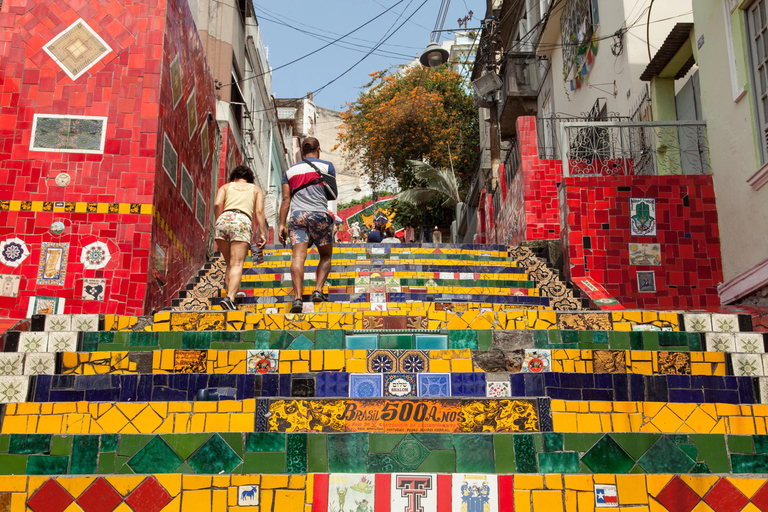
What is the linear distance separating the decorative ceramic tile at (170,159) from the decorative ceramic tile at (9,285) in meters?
1.98

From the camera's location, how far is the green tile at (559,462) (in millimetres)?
3471

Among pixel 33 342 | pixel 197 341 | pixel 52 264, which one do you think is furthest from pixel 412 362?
pixel 52 264

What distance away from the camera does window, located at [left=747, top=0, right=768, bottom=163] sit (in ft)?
24.1

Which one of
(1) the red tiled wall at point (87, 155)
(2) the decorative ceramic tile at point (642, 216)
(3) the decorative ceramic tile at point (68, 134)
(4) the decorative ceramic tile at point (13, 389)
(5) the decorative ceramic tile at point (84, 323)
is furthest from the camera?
(2) the decorative ceramic tile at point (642, 216)

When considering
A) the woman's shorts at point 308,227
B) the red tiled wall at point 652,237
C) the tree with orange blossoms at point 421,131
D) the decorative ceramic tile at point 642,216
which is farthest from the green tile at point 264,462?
the tree with orange blossoms at point 421,131

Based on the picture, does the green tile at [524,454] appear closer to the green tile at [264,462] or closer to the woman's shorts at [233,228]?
the green tile at [264,462]

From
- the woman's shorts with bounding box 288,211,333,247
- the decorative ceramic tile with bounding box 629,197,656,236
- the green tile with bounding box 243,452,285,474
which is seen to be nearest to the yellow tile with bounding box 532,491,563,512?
the green tile with bounding box 243,452,285,474

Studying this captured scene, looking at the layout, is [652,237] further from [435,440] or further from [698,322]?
[435,440]

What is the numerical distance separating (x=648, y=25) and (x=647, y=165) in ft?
9.19

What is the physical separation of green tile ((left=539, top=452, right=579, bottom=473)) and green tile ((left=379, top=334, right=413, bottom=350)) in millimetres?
1634

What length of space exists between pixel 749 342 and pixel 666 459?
6.73ft

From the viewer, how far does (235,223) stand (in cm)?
692

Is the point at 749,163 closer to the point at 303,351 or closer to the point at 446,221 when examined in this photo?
the point at 303,351

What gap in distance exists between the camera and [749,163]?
7.59m
